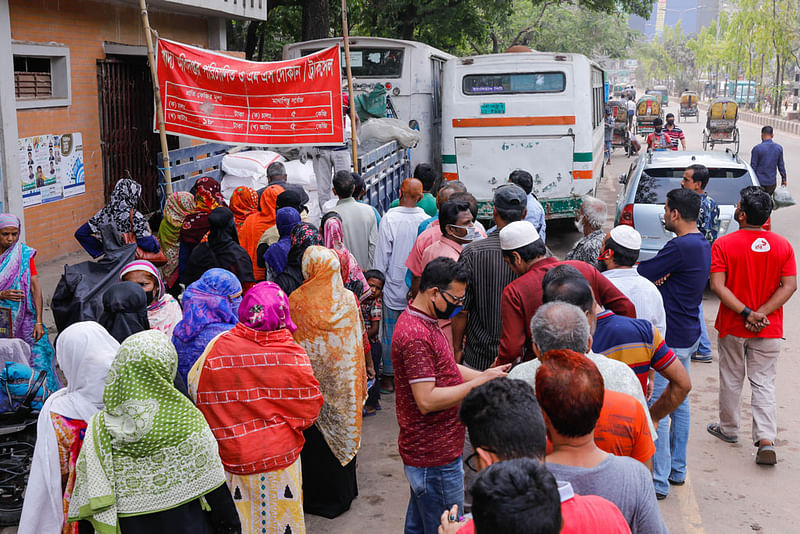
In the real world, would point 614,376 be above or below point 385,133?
below

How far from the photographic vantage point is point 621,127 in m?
29.9

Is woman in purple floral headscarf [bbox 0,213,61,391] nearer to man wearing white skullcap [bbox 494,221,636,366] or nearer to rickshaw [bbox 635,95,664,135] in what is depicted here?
man wearing white skullcap [bbox 494,221,636,366]

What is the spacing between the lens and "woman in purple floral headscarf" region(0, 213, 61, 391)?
219 inches

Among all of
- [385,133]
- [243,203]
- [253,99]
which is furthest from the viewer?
[385,133]

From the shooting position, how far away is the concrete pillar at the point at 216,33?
1610 cm

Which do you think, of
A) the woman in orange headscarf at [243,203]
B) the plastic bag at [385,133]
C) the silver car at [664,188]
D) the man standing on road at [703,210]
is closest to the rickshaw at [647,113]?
the plastic bag at [385,133]

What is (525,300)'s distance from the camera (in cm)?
409

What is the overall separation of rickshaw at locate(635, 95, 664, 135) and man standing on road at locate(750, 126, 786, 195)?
23.1 m

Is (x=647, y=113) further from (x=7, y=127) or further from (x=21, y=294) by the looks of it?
(x=21, y=294)

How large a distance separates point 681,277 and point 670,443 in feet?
3.50

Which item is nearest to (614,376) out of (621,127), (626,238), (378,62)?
(626,238)

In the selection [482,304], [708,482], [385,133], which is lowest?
[708,482]

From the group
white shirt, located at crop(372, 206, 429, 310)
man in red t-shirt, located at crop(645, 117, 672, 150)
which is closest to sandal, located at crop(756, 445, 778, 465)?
white shirt, located at crop(372, 206, 429, 310)

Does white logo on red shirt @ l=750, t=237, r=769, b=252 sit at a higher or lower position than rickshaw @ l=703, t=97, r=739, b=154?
lower
